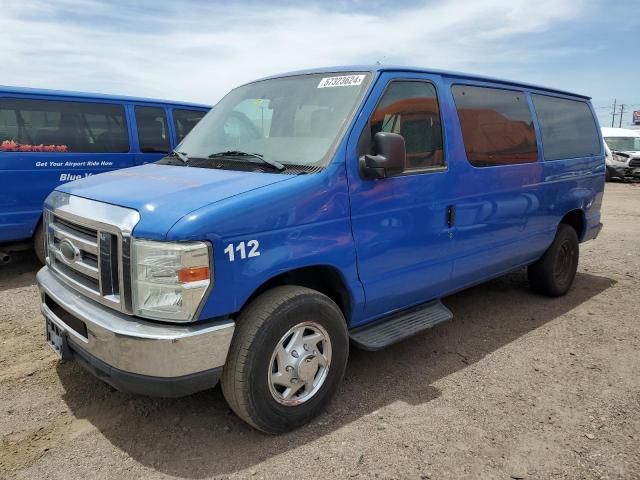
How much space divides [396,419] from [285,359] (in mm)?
819

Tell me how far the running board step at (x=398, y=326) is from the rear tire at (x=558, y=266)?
191 centimetres

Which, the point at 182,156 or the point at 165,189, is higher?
the point at 182,156

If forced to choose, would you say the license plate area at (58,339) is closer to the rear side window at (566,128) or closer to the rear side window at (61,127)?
the rear side window at (61,127)

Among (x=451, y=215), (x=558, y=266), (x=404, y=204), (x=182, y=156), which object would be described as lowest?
(x=558, y=266)

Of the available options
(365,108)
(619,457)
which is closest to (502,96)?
(365,108)

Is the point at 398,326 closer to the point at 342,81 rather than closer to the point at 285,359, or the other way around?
the point at 285,359

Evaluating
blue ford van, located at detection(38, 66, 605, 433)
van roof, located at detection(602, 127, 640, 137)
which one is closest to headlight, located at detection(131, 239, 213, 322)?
blue ford van, located at detection(38, 66, 605, 433)

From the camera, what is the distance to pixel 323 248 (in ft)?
9.54

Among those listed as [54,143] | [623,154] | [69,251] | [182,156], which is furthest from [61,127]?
[623,154]

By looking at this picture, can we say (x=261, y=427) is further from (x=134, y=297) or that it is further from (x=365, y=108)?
(x=365, y=108)

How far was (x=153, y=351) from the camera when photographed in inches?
94.7

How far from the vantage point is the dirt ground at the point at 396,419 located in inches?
104

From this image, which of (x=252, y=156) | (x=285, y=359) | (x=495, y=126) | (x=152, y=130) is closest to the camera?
(x=285, y=359)

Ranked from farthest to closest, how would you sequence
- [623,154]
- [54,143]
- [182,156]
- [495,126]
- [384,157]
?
[623,154] < [54,143] < [495,126] < [182,156] < [384,157]
